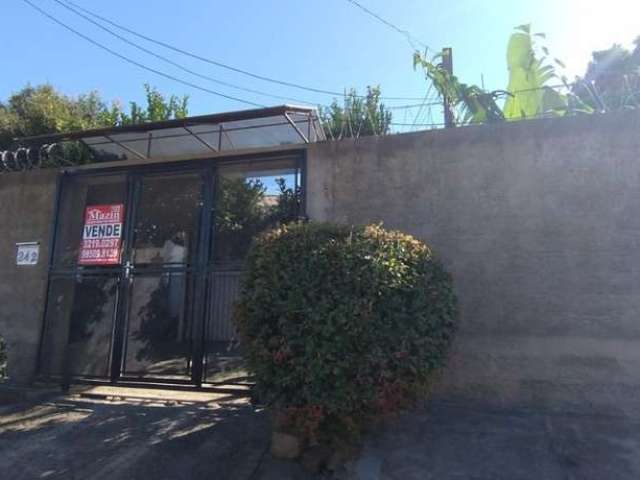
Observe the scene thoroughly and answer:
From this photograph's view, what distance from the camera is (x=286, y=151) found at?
6262 mm

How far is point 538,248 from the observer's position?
5.18 meters

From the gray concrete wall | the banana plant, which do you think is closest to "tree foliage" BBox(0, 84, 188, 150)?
the gray concrete wall

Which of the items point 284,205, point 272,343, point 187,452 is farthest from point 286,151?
point 187,452

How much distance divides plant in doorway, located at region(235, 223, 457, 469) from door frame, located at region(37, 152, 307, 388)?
6.91 ft

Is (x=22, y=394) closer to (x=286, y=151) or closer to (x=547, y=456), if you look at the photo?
(x=286, y=151)

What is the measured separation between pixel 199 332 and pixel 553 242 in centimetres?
420

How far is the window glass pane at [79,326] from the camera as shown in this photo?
21.5 ft

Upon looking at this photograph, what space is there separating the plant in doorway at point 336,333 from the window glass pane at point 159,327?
7.75 ft

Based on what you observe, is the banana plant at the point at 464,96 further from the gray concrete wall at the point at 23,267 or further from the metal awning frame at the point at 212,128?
the gray concrete wall at the point at 23,267

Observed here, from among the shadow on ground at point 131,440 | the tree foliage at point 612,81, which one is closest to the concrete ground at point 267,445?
the shadow on ground at point 131,440

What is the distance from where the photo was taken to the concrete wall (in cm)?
489

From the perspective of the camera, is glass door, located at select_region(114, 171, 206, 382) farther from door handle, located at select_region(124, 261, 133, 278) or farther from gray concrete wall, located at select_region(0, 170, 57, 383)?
gray concrete wall, located at select_region(0, 170, 57, 383)

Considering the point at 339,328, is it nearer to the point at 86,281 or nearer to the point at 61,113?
the point at 86,281

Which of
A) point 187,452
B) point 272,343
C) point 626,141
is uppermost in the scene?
point 626,141
